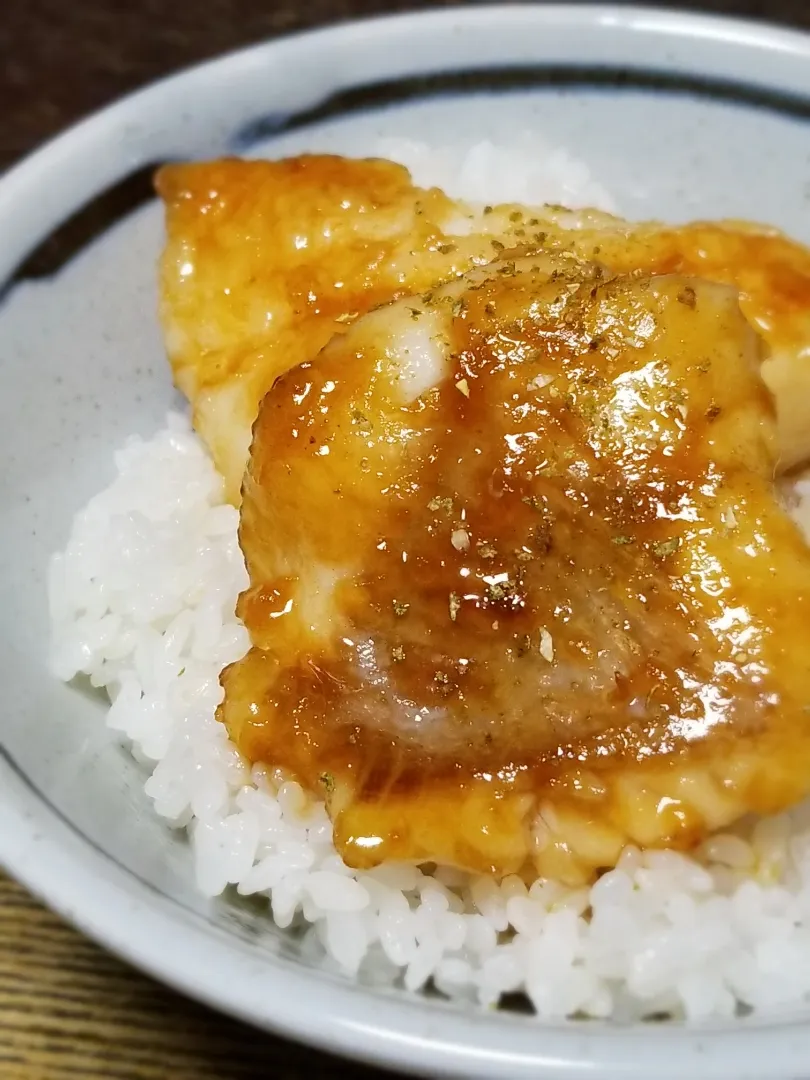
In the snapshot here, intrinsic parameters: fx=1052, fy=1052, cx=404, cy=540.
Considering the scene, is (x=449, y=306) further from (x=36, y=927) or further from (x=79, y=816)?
(x=36, y=927)

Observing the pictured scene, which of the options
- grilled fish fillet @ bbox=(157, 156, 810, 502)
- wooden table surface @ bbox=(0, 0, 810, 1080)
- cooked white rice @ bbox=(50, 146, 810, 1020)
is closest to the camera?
cooked white rice @ bbox=(50, 146, 810, 1020)

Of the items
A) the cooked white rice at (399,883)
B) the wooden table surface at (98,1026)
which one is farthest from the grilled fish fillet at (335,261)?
the wooden table surface at (98,1026)

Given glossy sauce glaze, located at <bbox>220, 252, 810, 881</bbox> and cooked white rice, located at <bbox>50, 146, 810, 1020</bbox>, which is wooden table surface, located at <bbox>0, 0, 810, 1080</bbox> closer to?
cooked white rice, located at <bbox>50, 146, 810, 1020</bbox>

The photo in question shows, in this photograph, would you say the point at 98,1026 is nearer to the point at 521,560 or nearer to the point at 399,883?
the point at 399,883

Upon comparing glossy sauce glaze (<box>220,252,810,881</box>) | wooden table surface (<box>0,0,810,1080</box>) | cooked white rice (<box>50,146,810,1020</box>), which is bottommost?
wooden table surface (<box>0,0,810,1080</box>)

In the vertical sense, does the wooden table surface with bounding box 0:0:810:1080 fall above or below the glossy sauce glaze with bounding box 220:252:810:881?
below

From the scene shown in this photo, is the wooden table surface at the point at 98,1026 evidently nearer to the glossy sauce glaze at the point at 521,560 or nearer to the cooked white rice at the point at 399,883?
the cooked white rice at the point at 399,883

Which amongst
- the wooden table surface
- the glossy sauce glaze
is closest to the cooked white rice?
the glossy sauce glaze
